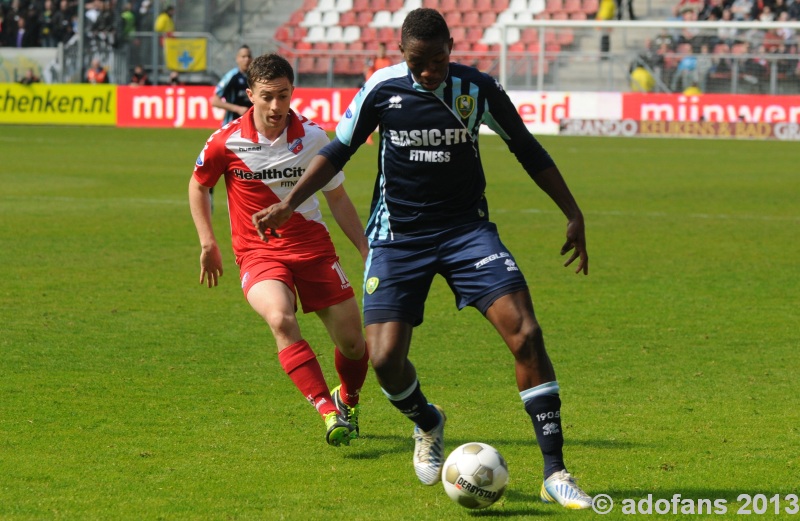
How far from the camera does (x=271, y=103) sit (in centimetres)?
617

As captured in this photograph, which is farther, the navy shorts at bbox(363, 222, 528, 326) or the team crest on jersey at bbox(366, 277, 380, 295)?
the team crest on jersey at bbox(366, 277, 380, 295)

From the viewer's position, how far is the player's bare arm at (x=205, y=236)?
6180 mm

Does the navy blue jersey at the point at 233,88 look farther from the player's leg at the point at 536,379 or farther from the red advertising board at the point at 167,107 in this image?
the red advertising board at the point at 167,107

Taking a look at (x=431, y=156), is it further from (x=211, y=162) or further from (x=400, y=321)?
(x=211, y=162)

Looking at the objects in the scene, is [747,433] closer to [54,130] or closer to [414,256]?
[414,256]

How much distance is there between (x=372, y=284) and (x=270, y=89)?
1.29m

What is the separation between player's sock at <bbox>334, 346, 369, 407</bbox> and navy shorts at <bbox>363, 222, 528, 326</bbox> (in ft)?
3.02

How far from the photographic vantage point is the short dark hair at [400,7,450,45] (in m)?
5.11

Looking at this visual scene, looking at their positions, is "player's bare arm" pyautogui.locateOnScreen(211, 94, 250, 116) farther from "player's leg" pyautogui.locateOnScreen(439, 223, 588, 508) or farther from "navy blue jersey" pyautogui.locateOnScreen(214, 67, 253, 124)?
"player's leg" pyautogui.locateOnScreen(439, 223, 588, 508)

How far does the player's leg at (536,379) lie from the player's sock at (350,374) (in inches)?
53.0

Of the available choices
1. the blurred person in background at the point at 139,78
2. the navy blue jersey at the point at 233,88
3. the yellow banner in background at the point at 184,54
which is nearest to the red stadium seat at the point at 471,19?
the yellow banner in background at the point at 184,54

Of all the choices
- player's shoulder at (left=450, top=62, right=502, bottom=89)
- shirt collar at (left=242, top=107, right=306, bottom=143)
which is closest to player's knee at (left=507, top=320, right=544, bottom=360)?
player's shoulder at (left=450, top=62, right=502, bottom=89)

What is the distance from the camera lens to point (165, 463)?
18.4ft

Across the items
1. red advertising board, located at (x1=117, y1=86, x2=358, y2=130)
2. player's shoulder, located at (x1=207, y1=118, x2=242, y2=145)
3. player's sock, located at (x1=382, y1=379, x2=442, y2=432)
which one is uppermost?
player's shoulder, located at (x1=207, y1=118, x2=242, y2=145)
